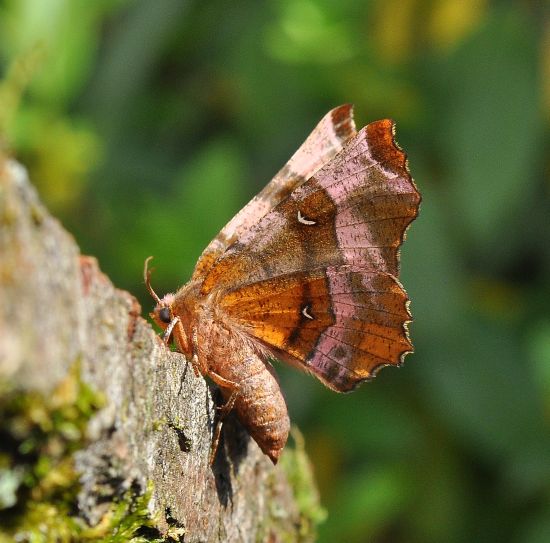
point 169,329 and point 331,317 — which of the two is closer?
point 169,329

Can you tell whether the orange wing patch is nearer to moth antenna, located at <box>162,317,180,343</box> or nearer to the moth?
the moth

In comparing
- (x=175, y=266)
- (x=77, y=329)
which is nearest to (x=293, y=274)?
(x=77, y=329)

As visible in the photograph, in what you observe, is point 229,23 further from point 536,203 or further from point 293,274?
point 293,274

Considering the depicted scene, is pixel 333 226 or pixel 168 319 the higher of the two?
pixel 333 226

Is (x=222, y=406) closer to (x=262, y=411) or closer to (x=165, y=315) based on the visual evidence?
(x=262, y=411)

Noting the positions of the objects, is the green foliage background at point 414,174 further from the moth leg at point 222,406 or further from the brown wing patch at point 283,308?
the moth leg at point 222,406

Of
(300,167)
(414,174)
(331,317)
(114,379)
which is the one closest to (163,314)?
(331,317)
